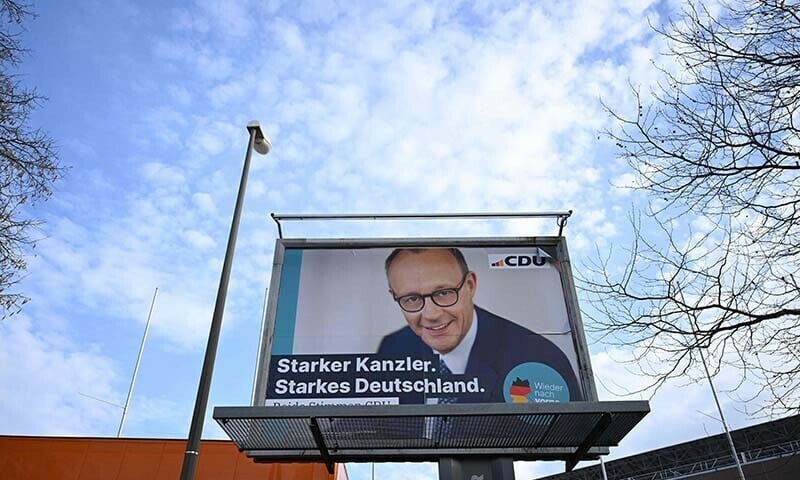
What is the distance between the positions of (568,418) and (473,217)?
13.2 ft

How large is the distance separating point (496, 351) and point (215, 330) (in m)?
3.78

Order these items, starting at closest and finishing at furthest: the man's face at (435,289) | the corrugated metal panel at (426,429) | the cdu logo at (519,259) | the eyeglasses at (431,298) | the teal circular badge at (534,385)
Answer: the corrugated metal panel at (426,429)
the teal circular badge at (534,385)
the man's face at (435,289)
the eyeglasses at (431,298)
the cdu logo at (519,259)

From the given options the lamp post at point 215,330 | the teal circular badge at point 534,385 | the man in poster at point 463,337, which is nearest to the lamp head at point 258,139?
the lamp post at point 215,330

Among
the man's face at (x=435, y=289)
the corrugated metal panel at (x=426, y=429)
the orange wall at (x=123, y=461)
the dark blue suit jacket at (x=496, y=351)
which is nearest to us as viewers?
the corrugated metal panel at (x=426, y=429)

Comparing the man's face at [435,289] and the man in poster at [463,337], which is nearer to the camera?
the man in poster at [463,337]

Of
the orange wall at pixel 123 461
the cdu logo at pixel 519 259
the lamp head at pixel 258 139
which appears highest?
the lamp head at pixel 258 139

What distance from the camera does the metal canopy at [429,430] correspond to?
606 centimetres

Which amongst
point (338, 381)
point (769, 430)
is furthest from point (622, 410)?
point (769, 430)

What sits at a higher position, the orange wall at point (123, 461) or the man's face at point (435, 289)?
the man's face at point (435, 289)

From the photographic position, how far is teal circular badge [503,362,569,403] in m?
7.70

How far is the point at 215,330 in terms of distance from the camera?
7129mm

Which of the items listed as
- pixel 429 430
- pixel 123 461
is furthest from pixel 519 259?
pixel 123 461

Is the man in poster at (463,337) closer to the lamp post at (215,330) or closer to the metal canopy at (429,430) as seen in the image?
the metal canopy at (429,430)

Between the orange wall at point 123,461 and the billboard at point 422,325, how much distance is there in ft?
10.4
